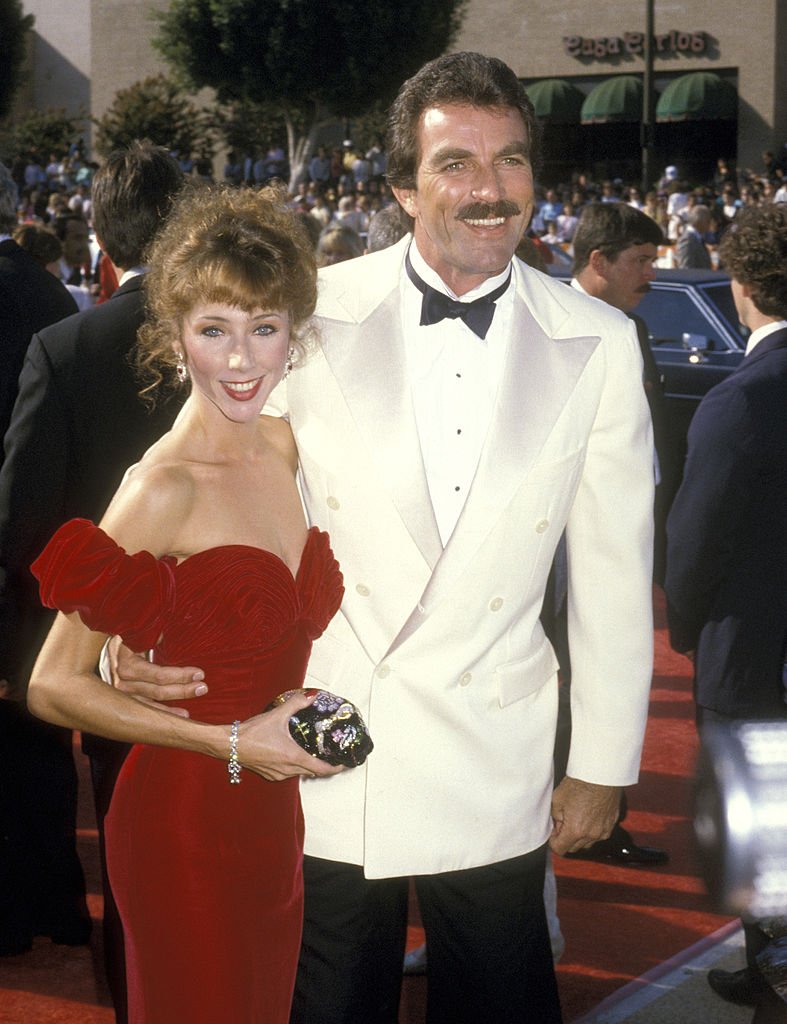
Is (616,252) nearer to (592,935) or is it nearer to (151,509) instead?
(592,935)

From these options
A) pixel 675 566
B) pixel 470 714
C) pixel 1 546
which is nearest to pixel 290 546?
pixel 470 714

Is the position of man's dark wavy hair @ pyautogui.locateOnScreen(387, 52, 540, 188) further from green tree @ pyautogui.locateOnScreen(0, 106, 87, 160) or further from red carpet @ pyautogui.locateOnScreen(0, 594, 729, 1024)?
green tree @ pyautogui.locateOnScreen(0, 106, 87, 160)

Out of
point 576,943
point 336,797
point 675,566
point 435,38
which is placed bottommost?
point 576,943

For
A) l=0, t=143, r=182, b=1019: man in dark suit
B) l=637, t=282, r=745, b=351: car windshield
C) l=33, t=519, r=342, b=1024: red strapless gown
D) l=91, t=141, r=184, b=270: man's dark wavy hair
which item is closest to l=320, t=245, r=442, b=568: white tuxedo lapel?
l=33, t=519, r=342, b=1024: red strapless gown

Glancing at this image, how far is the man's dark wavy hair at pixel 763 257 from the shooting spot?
12.7 feet

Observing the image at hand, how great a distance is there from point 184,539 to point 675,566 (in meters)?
1.72

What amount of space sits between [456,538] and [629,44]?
43345 mm

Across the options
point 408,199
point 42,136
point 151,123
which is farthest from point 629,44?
A: point 408,199

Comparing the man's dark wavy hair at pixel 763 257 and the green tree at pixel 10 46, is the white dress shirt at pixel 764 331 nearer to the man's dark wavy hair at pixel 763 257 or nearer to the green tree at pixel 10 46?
the man's dark wavy hair at pixel 763 257

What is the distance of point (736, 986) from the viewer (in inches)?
162

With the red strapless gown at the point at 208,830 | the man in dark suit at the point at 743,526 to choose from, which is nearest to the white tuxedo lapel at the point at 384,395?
the red strapless gown at the point at 208,830

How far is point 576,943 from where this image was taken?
4539 millimetres

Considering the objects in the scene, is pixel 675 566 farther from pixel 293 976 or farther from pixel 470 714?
pixel 293 976

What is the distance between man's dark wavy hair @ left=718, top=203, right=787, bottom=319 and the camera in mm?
3873
